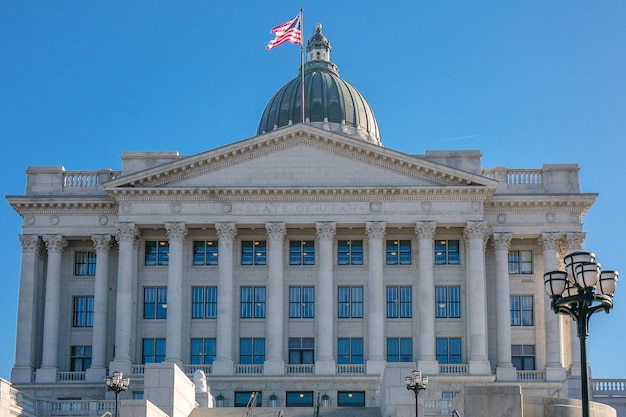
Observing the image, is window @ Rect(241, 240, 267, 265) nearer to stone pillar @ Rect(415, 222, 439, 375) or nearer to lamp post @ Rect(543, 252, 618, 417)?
stone pillar @ Rect(415, 222, 439, 375)

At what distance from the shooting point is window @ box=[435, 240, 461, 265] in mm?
77062

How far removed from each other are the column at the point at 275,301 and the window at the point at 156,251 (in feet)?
21.2

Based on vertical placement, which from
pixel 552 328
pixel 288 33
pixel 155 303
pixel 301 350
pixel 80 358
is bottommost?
pixel 80 358

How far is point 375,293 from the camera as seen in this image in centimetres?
7500

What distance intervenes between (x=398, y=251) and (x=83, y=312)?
19794 mm

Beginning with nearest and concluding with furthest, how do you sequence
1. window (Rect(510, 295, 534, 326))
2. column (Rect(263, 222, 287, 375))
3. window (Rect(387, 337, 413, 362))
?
column (Rect(263, 222, 287, 375)) < window (Rect(387, 337, 413, 362)) < window (Rect(510, 295, 534, 326))

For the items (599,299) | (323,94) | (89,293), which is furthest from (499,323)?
(599,299)

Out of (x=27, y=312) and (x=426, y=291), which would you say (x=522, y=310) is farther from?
(x=27, y=312)

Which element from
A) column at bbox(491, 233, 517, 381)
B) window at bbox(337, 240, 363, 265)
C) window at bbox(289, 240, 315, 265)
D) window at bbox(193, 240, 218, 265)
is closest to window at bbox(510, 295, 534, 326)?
column at bbox(491, 233, 517, 381)

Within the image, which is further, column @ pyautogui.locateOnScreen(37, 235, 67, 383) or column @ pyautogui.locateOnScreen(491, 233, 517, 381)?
column @ pyautogui.locateOnScreen(37, 235, 67, 383)

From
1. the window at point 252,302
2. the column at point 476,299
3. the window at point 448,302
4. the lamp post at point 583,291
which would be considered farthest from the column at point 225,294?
the lamp post at point 583,291

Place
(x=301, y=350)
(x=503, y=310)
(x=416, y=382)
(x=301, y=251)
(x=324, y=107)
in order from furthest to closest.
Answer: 1. (x=324, y=107)
2. (x=301, y=251)
3. (x=503, y=310)
4. (x=301, y=350)
5. (x=416, y=382)

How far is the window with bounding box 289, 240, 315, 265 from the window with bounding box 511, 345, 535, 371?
1353 cm

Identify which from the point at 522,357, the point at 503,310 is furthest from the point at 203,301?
the point at 522,357
